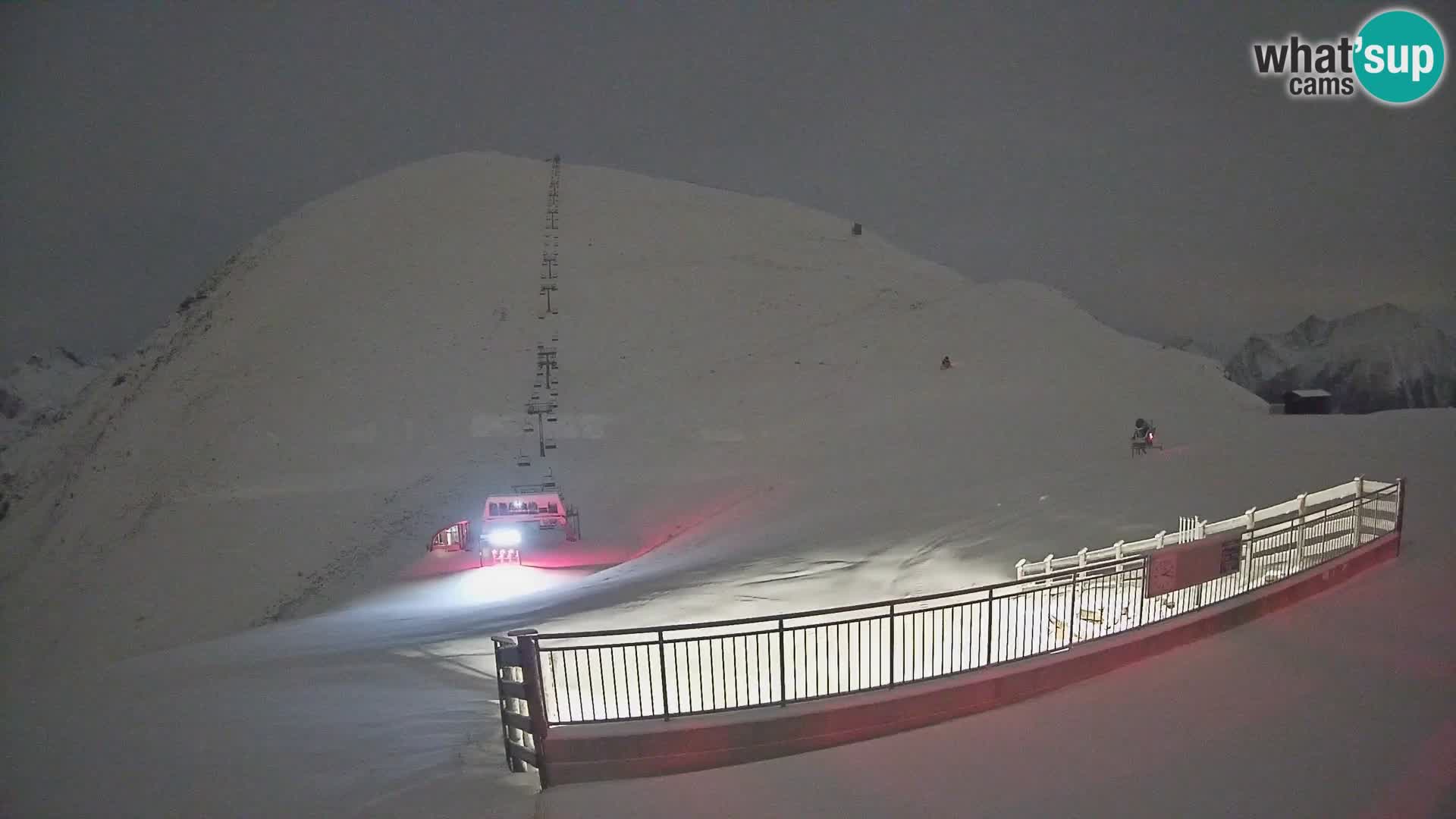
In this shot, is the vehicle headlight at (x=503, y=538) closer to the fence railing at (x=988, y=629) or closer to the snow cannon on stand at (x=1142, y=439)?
the fence railing at (x=988, y=629)

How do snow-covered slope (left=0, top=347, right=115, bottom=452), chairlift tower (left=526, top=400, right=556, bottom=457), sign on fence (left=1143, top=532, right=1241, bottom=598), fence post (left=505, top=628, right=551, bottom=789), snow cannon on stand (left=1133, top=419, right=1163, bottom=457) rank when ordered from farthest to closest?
snow-covered slope (left=0, top=347, right=115, bottom=452) < chairlift tower (left=526, top=400, right=556, bottom=457) < snow cannon on stand (left=1133, top=419, right=1163, bottom=457) < sign on fence (left=1143, top=532, right=1241, bottom=598) < fence post (left=505, top=628, right=551, bottom=789)

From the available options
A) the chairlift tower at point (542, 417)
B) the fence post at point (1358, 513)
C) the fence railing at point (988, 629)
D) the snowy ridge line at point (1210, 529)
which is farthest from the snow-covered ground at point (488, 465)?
the fence post at point (1358, 513)

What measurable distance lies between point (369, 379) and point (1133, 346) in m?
40.8

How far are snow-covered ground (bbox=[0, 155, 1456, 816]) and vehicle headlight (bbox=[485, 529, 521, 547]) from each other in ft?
4.95

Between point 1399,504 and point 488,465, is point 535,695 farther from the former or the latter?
point 488,465

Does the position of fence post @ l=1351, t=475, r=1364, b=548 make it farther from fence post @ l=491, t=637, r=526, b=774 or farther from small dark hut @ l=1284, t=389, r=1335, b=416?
small dark hut @ l=1284, t=389, r=1335, b=416

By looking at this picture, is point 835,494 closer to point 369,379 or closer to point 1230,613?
point 1230,613

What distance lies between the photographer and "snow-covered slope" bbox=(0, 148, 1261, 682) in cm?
2439

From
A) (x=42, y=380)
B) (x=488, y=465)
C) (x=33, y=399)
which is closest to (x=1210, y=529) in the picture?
(x=488, y=465)

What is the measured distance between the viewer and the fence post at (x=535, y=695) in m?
6.43

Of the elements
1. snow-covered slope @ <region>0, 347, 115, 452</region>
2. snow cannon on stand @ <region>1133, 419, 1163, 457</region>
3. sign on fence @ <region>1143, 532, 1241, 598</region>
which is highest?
sign on fence @ <region>1143, 532, 1241, 598</region>

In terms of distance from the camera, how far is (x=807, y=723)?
671 cm

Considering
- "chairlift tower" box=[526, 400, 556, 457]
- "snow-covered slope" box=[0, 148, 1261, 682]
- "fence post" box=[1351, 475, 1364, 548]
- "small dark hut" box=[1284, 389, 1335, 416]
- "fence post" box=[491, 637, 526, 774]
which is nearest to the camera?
"fence post" box=[491, 637, 526, 774]

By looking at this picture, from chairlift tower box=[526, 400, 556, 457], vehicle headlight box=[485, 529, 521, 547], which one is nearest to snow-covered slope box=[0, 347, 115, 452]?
chairlift tower box=[526, 400, 556, 457]
